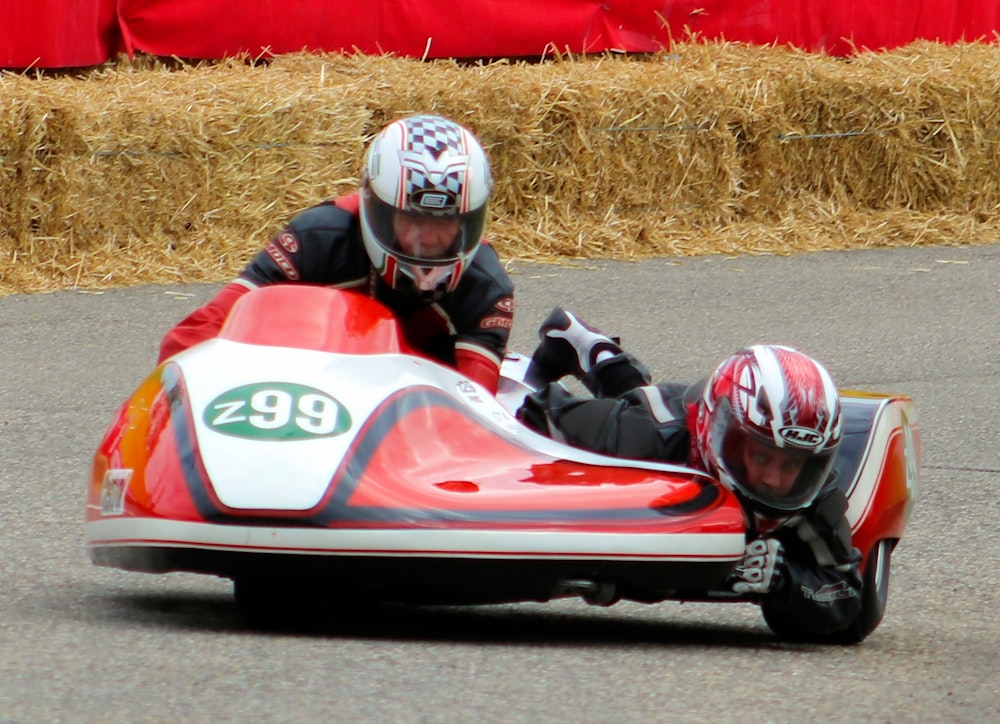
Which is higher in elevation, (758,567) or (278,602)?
(758,567)

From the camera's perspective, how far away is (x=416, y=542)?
362 cm

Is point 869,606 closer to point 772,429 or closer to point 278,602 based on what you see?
point 772,429

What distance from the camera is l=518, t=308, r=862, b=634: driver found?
3.92 m

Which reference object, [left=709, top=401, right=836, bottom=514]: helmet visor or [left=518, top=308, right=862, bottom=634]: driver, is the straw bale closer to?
[left=518, top=308, right=862, bottom=634]: driver

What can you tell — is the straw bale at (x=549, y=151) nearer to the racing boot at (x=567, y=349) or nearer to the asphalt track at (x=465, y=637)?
the asphalt track at (x=465, y=637)

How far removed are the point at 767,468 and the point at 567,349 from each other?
3.98ft

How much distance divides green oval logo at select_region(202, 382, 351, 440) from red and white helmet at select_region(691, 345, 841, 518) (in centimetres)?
83

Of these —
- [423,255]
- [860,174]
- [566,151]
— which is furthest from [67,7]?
[423,255]

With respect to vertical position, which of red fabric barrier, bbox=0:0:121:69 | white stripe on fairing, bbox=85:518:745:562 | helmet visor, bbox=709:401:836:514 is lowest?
white stripe on fairing, bbox=85:518:745:562

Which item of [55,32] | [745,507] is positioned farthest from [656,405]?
[55,32]

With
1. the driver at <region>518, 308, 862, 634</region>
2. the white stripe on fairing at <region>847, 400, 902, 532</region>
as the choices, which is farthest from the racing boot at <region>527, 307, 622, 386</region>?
the white stripe on fairing at <region>847, 400, 902, 532</region>

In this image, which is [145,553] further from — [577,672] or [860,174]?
[860,174]

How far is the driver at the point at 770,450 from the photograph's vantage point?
392 cm

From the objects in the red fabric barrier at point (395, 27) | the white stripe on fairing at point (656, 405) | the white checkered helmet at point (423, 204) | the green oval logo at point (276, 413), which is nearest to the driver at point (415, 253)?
the white checkered helmet at point (423, 204)
